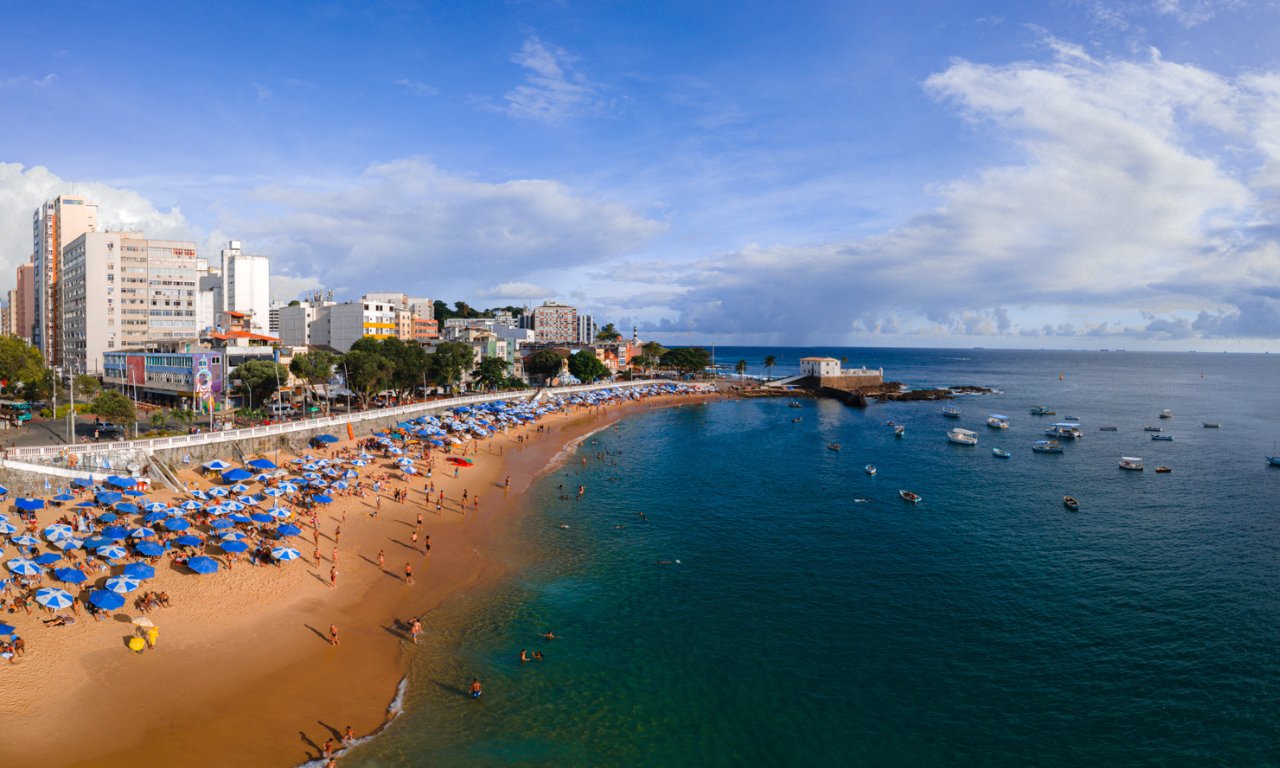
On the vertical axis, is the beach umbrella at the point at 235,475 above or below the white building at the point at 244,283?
below

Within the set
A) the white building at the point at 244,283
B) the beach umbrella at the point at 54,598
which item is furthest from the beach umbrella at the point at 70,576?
the white building at the point at 244,283

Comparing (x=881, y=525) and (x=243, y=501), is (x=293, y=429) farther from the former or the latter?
(x=881, y=525)

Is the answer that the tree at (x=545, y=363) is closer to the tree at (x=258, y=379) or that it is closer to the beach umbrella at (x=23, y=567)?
the tree at (x=258, y=379)

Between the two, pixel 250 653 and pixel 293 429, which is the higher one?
pixel 293 429

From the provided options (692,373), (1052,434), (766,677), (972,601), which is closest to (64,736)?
(766,677)

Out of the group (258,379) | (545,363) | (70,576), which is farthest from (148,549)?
(545,363)

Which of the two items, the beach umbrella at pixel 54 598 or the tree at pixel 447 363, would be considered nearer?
the beach umbrella at pixel 54 598
